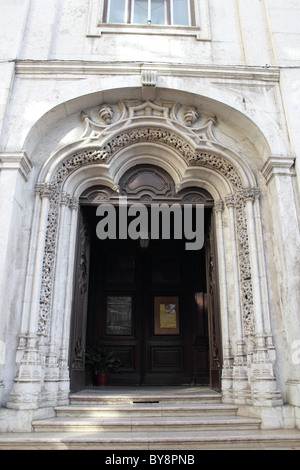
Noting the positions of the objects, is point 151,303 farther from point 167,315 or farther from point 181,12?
point 181,12

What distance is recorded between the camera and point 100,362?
7465mm

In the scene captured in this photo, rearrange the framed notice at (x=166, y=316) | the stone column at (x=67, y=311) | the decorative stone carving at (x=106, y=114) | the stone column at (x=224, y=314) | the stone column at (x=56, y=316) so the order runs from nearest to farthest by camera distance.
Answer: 1. the stone column at (x=56, y=316)
2. the stone column at (x=67, y=311)
3. the stone column at (x=224, y=314)
4. the decorative stone carving at (x=106, y=114)
5. the framed notice at (x=166, y=316)

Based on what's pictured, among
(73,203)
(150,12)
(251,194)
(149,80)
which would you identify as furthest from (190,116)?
(150,12)

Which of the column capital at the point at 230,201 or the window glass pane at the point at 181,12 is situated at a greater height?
the window glass pane at the point at 181,12

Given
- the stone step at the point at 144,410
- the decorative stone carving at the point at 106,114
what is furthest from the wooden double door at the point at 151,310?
the decorative stone carving at the point at 106,114

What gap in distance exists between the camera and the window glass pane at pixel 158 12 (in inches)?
300

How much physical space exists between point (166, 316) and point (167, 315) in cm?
3

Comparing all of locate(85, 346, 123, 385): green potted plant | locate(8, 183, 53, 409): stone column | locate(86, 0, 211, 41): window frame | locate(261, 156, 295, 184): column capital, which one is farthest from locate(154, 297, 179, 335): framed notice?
locate(86, 0, 211, 41): window frame

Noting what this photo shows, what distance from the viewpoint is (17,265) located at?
5.61 m

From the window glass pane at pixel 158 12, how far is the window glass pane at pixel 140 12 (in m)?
0.14

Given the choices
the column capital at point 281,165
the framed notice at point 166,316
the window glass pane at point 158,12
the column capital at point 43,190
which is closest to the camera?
the column capital at point 281,165

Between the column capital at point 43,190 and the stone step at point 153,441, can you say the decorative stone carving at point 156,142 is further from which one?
the stone step at point 153,441

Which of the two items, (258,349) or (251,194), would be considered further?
(251,194)
